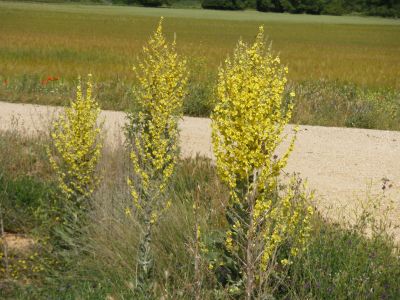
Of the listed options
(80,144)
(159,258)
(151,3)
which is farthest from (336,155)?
(151,3)

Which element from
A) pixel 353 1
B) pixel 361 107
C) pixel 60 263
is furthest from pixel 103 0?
pixel 60 263

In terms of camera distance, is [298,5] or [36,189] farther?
[298,5]

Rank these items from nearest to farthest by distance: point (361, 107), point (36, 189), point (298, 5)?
point (36, 189) → point (361, 107) → point (298, 5)

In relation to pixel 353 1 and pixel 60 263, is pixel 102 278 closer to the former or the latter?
pixel 60 263

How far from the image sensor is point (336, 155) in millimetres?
9695

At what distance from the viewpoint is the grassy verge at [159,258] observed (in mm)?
4535

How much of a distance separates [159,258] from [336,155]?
5.08 metres

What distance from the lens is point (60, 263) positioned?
5977 millimetres

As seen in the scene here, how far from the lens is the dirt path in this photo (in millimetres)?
7871

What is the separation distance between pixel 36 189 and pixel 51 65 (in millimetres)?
12862

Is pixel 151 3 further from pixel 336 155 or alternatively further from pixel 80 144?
pixel 80 144

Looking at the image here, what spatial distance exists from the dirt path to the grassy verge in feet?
4.96

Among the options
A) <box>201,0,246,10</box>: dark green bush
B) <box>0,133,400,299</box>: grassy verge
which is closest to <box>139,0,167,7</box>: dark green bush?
<box>201,0,246,10</box>: dark green bush

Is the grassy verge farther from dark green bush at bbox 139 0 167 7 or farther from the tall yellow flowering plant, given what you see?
dark green bush at bbox 139 0 167 7
